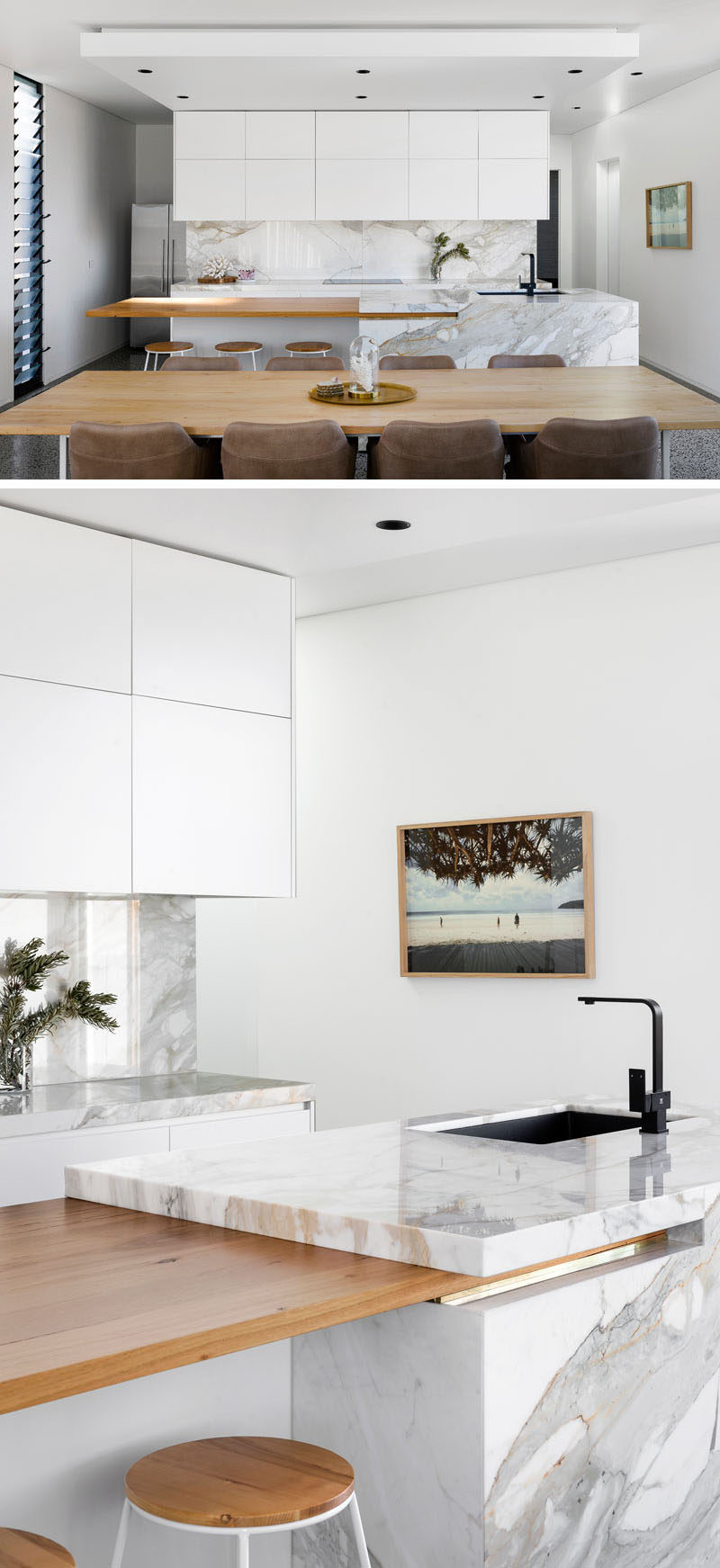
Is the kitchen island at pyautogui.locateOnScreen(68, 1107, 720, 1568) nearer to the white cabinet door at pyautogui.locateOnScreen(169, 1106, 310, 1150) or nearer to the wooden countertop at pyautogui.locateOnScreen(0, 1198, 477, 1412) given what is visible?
the wooden countertop at pyautogui.locateOnScreen(0, 1198, 477, 1412)

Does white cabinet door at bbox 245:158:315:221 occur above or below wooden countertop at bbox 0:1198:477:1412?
above

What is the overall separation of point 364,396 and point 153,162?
115cm

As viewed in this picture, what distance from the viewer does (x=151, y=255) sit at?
127 inches

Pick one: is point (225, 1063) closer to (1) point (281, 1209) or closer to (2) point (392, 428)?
(2) point (392, 428)

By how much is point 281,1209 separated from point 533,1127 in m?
1.39

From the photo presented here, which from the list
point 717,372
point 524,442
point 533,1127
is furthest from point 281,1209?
point 717,372

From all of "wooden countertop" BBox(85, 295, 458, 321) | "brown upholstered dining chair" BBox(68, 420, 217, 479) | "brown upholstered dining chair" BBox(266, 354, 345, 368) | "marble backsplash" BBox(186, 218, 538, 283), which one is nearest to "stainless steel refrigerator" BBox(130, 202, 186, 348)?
"brown upholstered dining chair" BBox(68, 420, 217, 479)

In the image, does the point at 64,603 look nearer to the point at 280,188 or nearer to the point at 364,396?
the point at 364,396

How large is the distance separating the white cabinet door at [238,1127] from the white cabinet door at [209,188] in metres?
2.56

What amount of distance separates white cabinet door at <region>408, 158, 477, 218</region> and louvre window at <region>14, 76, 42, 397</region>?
1980 mm

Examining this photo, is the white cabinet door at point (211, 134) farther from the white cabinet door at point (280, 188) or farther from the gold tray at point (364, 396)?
the gold tray at point (364, 396)

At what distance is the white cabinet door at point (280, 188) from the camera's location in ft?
13.4

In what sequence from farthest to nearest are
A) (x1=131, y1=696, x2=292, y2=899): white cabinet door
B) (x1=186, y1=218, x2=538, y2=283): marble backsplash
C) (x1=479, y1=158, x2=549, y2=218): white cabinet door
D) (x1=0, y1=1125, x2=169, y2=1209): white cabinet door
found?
(x1=186, y1=218, x2=538, y2=283): marble backsplash < (x1=131, y1=696, x2=292, y2=899): white cabinet door < (x1=479, y1=158, x2=549, y2=218): white cabinet door < (x1=0, y1=1125, x2=169, y2=1209): white cabinet door

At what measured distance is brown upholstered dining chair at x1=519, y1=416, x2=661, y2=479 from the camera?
10.9ft
